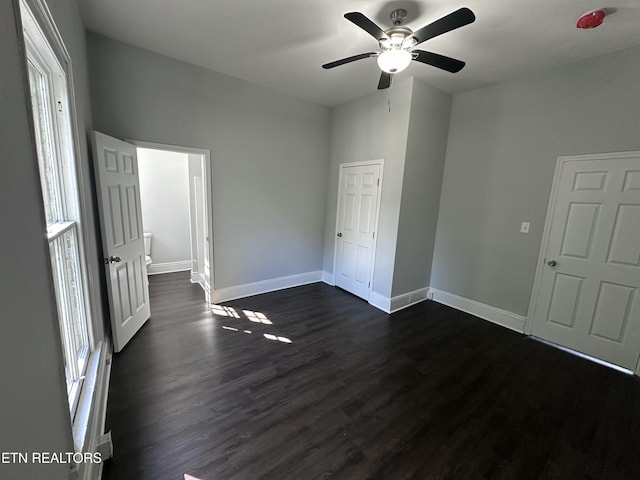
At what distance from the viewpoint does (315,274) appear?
15.3 ft

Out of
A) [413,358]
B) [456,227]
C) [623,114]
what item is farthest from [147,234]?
[623,114]

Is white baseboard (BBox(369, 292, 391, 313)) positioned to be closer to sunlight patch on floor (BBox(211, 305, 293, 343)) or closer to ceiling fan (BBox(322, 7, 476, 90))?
sunlight patch on floor (BBox(211, 305, 293, 343))

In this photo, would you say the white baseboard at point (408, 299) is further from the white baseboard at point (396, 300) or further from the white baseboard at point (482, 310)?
the white baseboard at point (482, 310)

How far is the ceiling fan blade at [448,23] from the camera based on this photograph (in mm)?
1494

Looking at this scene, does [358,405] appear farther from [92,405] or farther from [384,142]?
[384,142]

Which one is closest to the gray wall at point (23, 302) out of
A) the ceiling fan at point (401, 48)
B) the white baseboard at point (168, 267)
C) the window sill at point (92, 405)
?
the window sill at point (92, 405)

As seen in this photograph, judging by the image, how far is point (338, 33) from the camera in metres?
2.31

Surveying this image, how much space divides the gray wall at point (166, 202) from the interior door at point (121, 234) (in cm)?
210

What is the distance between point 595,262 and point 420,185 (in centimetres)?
195

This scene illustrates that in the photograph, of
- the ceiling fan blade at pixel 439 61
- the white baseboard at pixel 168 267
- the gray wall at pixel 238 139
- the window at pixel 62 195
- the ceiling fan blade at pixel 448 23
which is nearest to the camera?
the window at pixel 62 195

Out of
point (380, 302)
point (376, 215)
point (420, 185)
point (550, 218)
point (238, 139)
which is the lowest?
point (380, 302)

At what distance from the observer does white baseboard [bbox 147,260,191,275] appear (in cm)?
474

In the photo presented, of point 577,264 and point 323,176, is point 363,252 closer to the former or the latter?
point 323,176

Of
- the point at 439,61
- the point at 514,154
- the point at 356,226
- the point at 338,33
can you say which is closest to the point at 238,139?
the point at 338,33
